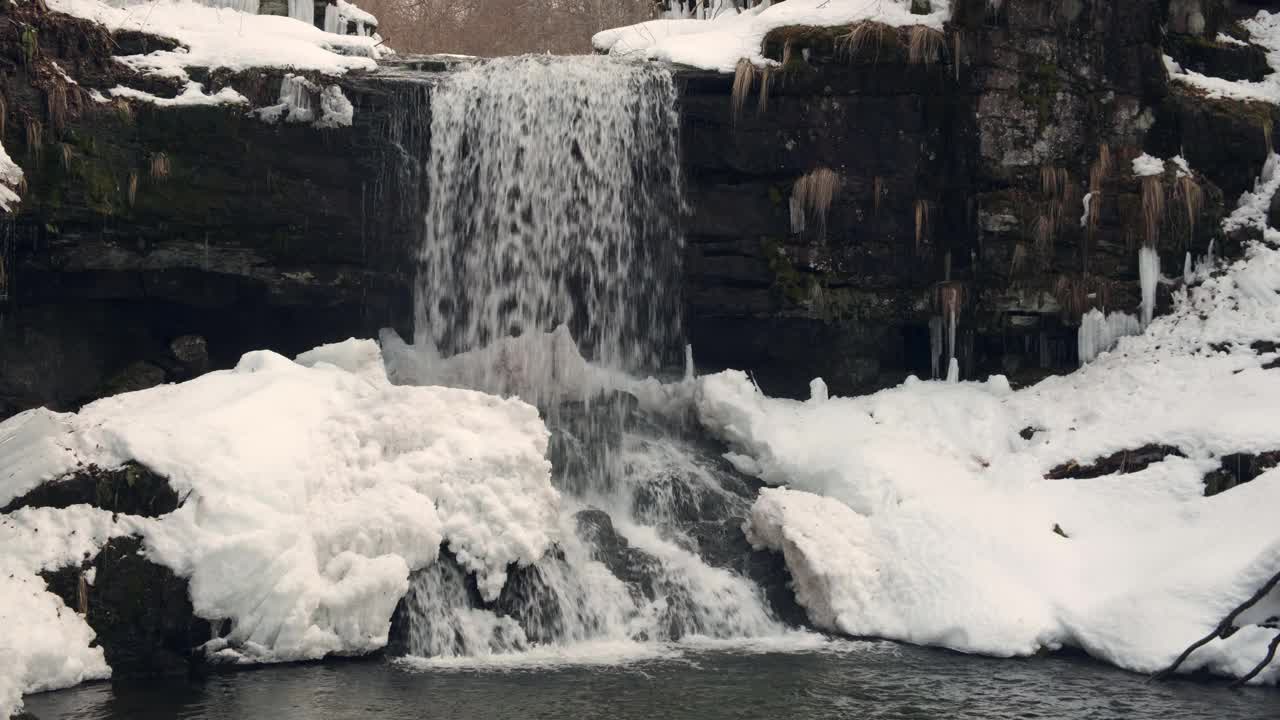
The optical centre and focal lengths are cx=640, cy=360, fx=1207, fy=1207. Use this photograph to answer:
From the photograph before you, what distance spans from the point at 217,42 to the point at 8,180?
11.8 feet

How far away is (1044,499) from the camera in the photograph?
1377 cm

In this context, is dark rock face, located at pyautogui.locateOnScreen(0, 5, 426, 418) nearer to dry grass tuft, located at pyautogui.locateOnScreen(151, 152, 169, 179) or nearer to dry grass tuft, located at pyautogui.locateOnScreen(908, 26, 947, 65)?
dry grass tuft, located at pyautogui.locateOnScreen(151, 152, 169, 179)

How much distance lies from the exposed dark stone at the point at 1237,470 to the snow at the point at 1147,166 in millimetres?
5033

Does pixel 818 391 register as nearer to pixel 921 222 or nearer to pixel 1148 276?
pixel 921 222

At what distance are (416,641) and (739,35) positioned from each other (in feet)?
31.7

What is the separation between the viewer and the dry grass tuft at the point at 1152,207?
16.3m

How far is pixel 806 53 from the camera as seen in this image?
53.2 feet

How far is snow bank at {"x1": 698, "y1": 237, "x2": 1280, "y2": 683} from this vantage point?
11430mm

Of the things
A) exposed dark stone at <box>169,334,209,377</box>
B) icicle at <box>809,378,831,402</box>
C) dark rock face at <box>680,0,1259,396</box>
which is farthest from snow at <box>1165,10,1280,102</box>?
exposed dark stone at <box>169,334,209,377</box>

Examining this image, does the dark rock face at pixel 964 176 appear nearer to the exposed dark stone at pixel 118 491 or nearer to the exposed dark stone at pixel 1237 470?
the exposed dark stone at pixel 1237 470

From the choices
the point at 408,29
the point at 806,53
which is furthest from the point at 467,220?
the point at 408,29

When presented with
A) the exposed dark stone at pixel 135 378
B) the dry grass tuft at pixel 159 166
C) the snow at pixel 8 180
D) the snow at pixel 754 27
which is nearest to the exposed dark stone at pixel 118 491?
the snow at pixel 8 180

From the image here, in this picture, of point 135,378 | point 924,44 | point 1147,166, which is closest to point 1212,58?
point 1147,166

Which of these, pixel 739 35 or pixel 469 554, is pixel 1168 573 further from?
pixel 739 35
